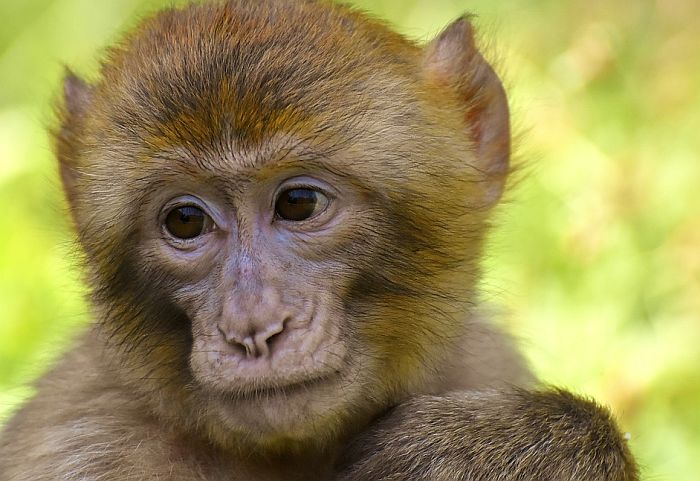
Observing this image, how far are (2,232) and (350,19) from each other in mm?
4209

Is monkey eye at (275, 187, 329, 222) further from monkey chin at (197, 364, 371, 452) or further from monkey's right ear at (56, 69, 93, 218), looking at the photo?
monkey's right ear at (56, 69, 93, 218)

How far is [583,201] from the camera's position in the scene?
23.4 ft

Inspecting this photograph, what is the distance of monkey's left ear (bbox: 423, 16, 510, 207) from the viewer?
14.9 feet

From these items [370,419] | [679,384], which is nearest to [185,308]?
[370,419]

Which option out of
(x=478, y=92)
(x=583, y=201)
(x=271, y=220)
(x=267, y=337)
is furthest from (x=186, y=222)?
(x=583, y=201)

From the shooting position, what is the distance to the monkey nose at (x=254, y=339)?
3.52 m

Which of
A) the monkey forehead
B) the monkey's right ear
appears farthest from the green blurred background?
the monkey forehead

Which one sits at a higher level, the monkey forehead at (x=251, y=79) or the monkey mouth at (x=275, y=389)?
the monkey forehead at (x=251, y=79)

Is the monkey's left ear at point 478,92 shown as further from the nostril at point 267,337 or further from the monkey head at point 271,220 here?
the nostril at point 267,337

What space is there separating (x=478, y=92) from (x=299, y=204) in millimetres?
1080

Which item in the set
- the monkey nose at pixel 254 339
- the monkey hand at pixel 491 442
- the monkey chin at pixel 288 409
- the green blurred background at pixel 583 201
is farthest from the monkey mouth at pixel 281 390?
the green blurred background at pixel 583 201

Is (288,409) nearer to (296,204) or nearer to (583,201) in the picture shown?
(296,204)

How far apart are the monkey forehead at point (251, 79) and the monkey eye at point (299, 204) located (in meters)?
0.21

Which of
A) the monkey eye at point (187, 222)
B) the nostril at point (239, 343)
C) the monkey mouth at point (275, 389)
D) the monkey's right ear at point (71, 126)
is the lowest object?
the monkey mouth at point (275, 389)
